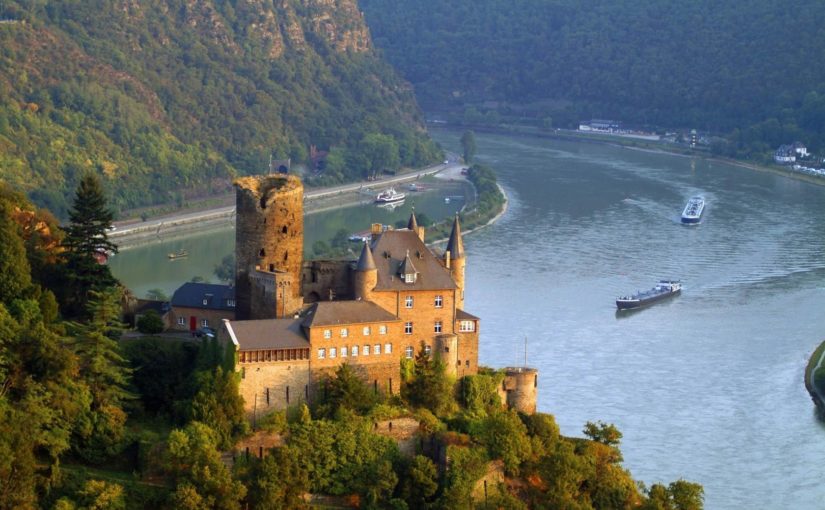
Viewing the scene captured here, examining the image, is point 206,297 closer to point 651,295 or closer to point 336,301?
point 336,301

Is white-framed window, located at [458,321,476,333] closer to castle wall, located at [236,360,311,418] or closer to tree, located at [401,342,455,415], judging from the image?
tree, located at [401,342,455,415]

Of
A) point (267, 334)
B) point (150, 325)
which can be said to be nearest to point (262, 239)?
point (150, 325)

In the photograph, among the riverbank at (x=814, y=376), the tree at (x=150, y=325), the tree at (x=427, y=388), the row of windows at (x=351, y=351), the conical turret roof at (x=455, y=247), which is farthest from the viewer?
the riverbank at (x=814, y=376)

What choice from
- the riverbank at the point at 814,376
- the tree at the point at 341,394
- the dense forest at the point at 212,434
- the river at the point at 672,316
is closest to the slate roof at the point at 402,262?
the dense forest at the point at 212,434

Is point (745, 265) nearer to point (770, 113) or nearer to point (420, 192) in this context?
point (420, 192)

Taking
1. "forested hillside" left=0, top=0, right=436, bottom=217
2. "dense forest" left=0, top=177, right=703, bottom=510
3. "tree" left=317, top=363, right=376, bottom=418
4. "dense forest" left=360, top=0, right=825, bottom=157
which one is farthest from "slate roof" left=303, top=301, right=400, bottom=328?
"dense forest" left=360, top=0, right=825, bottom=157

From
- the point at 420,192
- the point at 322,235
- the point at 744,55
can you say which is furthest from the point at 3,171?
the point at 744,55

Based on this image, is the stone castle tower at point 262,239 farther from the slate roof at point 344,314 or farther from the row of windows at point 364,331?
the row of windows at point 364,331
